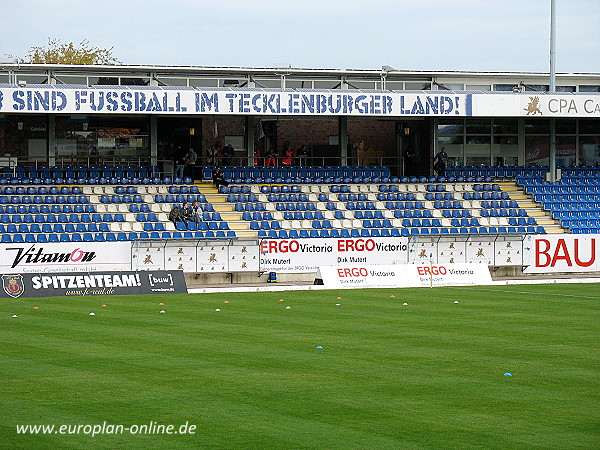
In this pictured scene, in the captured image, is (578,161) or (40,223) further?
(578,161)

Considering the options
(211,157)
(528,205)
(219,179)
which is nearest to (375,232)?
(219,179)

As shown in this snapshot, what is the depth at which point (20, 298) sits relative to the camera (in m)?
28.0

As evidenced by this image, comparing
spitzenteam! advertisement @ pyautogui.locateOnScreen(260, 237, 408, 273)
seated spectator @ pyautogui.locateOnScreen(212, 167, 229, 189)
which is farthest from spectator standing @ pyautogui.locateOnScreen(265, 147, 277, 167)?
spitzenteam! advertisement @ pyautogui.locateOnScreen(260, 237, 408, 273)

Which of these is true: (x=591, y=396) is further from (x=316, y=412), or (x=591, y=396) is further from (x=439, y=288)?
(x=439, y=288)

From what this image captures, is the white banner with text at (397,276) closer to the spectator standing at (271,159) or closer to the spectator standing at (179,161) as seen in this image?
the spectator standing at (179,161)

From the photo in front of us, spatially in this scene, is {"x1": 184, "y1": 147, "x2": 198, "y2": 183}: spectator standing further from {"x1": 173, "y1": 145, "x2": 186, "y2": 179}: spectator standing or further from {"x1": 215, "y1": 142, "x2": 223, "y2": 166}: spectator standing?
{"x1": 215, "y1": 142, "x2": 223, "y2": 166}: spectator standing

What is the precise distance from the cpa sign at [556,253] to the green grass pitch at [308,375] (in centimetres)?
1278

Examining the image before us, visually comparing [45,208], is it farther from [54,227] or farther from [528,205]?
[528,205]

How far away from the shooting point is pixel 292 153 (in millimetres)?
44844

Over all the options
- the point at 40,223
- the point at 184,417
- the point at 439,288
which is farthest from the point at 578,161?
the point at 184,417

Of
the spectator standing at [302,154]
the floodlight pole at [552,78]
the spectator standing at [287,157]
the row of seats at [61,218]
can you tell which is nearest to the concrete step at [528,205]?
the floodlight pole at [552,78]

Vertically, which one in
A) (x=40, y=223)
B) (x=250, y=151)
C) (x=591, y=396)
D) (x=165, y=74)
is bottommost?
(x=591, y=396)

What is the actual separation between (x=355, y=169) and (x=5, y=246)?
1798cm

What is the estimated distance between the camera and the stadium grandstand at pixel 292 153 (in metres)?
37.3
